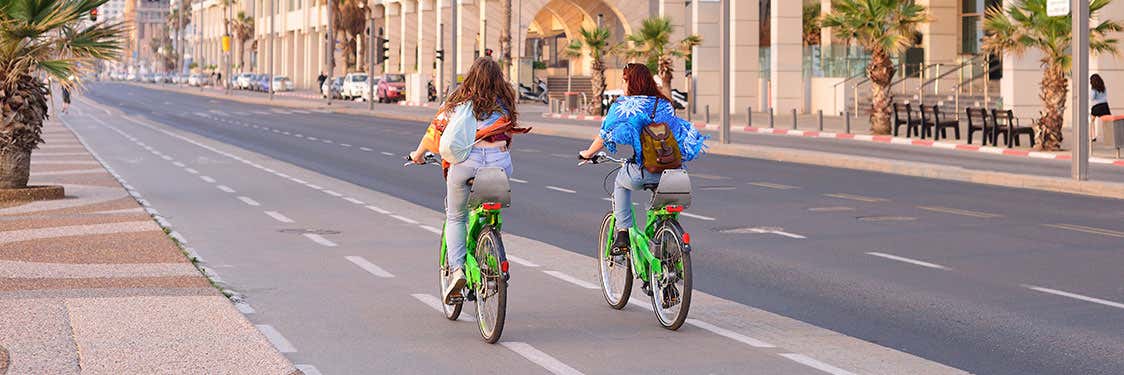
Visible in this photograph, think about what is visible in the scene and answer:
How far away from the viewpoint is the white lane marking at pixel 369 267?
13.1 m

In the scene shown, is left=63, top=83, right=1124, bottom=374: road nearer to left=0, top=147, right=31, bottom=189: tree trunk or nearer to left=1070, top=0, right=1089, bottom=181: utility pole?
left=1070, top=0, right=1089, bottom=181: utility pole

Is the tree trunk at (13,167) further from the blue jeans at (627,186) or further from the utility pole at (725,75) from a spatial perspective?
the utility pole at (725,75)

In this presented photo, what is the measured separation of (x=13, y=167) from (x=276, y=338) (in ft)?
37.2

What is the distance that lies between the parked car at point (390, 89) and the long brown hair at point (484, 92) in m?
79.7

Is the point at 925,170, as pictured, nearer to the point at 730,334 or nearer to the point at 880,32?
the point at 880,32

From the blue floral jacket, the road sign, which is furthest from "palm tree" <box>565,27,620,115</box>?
the blue floral jacket

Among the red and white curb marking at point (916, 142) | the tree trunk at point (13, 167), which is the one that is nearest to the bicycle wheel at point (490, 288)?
the tree trunk at point (13, 167)

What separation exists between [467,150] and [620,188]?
1.20 metres

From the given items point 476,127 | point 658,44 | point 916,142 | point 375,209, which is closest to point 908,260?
point 476,127

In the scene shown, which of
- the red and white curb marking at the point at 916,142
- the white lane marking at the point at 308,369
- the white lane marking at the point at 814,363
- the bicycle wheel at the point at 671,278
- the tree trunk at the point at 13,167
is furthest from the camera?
the red and white curb marking at the point at 916,142

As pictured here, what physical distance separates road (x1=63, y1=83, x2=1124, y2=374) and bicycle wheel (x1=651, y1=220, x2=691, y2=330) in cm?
15

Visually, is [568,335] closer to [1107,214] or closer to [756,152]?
[1107,214]

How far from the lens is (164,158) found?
3178 centimetres

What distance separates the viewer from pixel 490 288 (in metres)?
9.56
